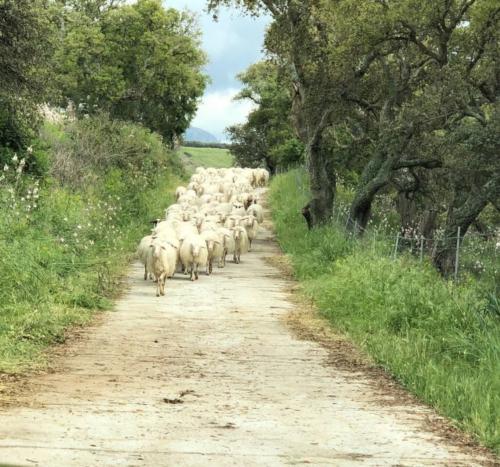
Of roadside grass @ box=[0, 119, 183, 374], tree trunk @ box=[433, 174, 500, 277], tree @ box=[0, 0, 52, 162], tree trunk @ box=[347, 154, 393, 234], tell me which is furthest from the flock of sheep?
tree trunk @ box=[433, 174, 500, 277]

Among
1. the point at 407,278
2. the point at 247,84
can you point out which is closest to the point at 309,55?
the point at 407,278

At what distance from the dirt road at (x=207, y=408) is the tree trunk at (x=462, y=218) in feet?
28.9

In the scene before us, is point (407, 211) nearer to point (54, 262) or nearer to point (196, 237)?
point (196, 237)

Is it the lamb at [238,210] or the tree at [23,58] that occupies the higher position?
the tree at [23,58]

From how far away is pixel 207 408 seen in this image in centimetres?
711

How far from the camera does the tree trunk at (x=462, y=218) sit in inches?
746

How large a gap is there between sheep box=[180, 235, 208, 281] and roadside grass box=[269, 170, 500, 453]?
7.02 ft

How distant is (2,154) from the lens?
17844 mm

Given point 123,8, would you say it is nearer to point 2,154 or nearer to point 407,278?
point 2,154

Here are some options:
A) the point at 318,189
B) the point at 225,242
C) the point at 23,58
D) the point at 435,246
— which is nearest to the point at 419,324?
the point at 435,246

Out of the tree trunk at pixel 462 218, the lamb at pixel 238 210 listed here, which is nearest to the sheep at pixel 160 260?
the tree trunk at pixel 462 218

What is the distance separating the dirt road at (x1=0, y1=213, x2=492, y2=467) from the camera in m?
5.78

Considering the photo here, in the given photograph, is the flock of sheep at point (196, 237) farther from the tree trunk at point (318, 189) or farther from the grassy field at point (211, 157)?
the grassy field at point (211, 157)

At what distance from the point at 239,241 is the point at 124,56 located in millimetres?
Result: 15914
